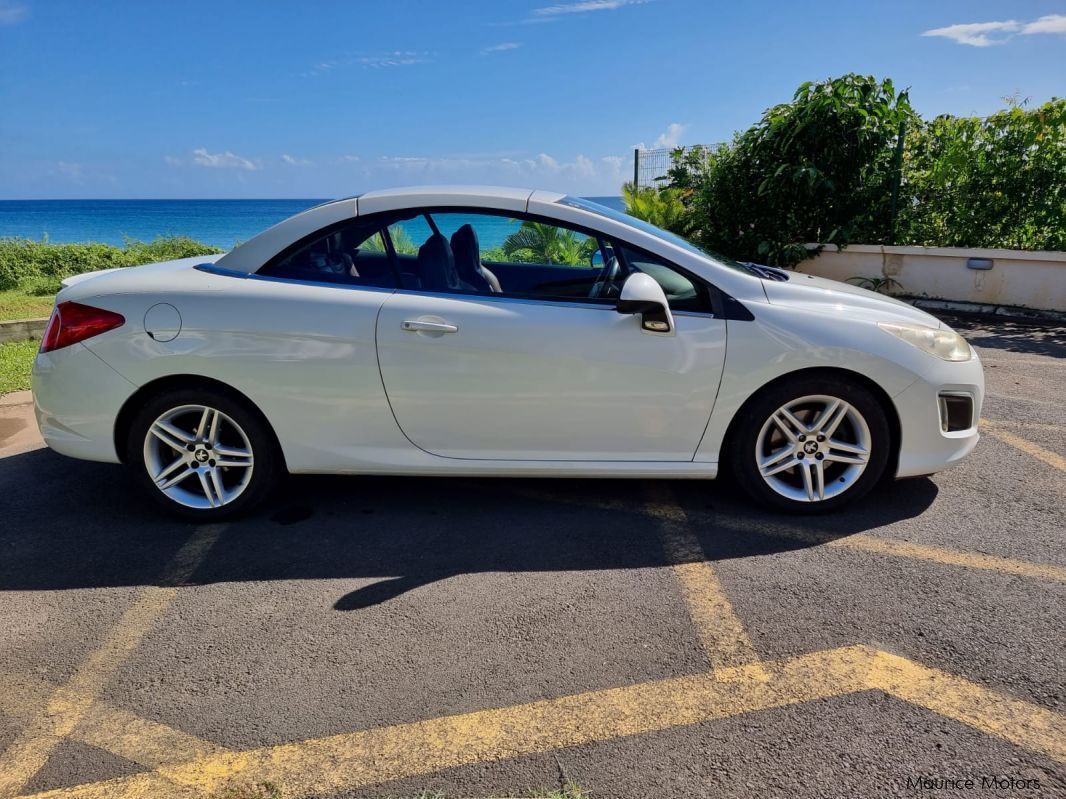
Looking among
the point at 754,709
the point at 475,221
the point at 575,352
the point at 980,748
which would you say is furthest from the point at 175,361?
Result: the point at 980,748

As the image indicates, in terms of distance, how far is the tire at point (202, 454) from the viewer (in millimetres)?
3354

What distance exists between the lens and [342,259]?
3426 mm

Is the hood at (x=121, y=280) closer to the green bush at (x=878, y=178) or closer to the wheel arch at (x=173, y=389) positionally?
the wheel arch at (x=173, y=389)

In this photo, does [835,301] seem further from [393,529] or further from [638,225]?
[393,529]

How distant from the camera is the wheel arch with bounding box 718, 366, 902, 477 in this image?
332 cm

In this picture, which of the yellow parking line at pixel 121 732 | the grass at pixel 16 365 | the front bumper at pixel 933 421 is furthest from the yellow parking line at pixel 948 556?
the grass at pixel 16 365

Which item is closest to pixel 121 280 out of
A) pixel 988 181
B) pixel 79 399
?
pixel 79 399

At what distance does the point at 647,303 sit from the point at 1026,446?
296cm

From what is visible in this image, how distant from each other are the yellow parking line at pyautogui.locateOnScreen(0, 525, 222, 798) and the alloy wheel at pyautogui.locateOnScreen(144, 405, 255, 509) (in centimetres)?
30

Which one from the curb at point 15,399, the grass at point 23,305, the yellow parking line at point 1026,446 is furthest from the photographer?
the grass at point 23,305

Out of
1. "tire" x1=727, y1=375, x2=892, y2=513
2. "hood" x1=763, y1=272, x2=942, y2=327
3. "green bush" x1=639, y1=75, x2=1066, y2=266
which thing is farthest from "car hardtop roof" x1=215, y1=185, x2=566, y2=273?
"green bush" x1=639, y1=75, x2=1066, y2=266

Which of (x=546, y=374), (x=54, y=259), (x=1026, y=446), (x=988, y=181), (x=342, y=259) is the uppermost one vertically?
(x=988, y=181)

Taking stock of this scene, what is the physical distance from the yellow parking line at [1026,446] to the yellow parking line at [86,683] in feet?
15.1

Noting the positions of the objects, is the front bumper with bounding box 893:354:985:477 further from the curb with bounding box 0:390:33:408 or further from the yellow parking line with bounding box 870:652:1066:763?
the curb with bounding box 0:390:33:408
